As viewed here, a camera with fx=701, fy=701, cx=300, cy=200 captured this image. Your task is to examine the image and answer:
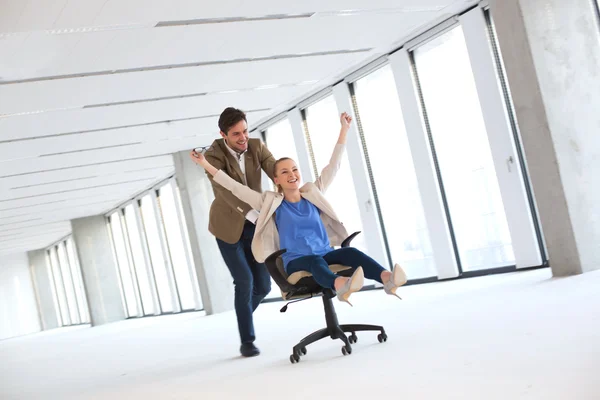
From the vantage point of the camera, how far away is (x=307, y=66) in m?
8.09

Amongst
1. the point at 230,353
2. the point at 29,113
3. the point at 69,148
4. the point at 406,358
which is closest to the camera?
the point at 406,358

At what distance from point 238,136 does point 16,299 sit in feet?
79.8

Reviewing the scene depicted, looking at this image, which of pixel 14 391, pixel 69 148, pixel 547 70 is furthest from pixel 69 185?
pixel 547 70

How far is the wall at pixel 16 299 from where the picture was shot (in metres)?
25.3

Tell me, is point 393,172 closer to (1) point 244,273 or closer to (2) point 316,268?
(1) point 244,273

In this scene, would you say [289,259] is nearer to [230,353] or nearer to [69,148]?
[230,353]

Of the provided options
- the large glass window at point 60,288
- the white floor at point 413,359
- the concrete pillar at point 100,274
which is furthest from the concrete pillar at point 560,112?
the large glass window at point 60,288

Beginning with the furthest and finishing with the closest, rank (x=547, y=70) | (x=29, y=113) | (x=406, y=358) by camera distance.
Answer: (x=29, y=113) < (x=547, y=70) < (x=406, y=358)

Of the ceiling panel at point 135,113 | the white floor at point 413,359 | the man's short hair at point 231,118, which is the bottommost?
the white floor at point 413,359

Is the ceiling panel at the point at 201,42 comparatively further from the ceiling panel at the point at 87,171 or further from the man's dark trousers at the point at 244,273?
the ceiling panel at the point at 87,171

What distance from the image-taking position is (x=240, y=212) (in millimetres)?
4297

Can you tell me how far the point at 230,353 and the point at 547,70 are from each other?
3258 mm

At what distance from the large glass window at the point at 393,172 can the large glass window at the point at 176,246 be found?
6.21 meters

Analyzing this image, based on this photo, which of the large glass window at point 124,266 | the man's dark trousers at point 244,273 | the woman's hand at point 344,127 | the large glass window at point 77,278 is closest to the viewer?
the woman's hand at point 344,127
